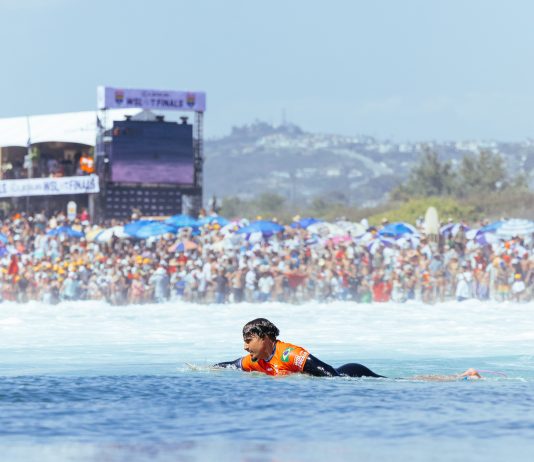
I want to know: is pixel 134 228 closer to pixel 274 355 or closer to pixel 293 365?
pixel 274 355

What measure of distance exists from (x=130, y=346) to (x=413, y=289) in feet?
41.7

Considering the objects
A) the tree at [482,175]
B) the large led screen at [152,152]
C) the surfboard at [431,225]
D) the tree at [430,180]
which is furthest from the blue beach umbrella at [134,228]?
the tree at [430,180]

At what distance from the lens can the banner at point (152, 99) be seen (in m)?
52.6

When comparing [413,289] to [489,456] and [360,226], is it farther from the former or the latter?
[489,456]

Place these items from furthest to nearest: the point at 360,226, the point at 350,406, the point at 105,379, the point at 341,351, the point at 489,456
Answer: the point at 360,226 < the point at 341,351 < the point at 105,379 < the point at 350,406 < the point at 489,456

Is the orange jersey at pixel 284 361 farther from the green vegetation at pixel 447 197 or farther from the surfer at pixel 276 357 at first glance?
the green vegetation at pixel 447 197

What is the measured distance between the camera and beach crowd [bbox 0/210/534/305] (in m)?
30.8

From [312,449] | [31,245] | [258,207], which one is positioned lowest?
[312,449]

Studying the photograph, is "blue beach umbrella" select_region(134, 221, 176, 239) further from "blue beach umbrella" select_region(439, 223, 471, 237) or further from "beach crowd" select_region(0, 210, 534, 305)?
"blue beach umbrella" select_region(439, 223, 471, 237)

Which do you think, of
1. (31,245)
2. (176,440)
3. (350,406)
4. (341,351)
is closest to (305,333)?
(341,351)

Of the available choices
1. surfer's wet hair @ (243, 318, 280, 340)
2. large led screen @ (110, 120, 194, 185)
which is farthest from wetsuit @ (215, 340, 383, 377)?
large led screen @ (110, 120, 194, 185)

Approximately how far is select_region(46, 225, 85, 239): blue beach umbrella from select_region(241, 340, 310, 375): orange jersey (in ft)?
86.2

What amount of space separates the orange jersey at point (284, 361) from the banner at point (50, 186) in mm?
39057

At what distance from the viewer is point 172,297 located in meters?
32.8
